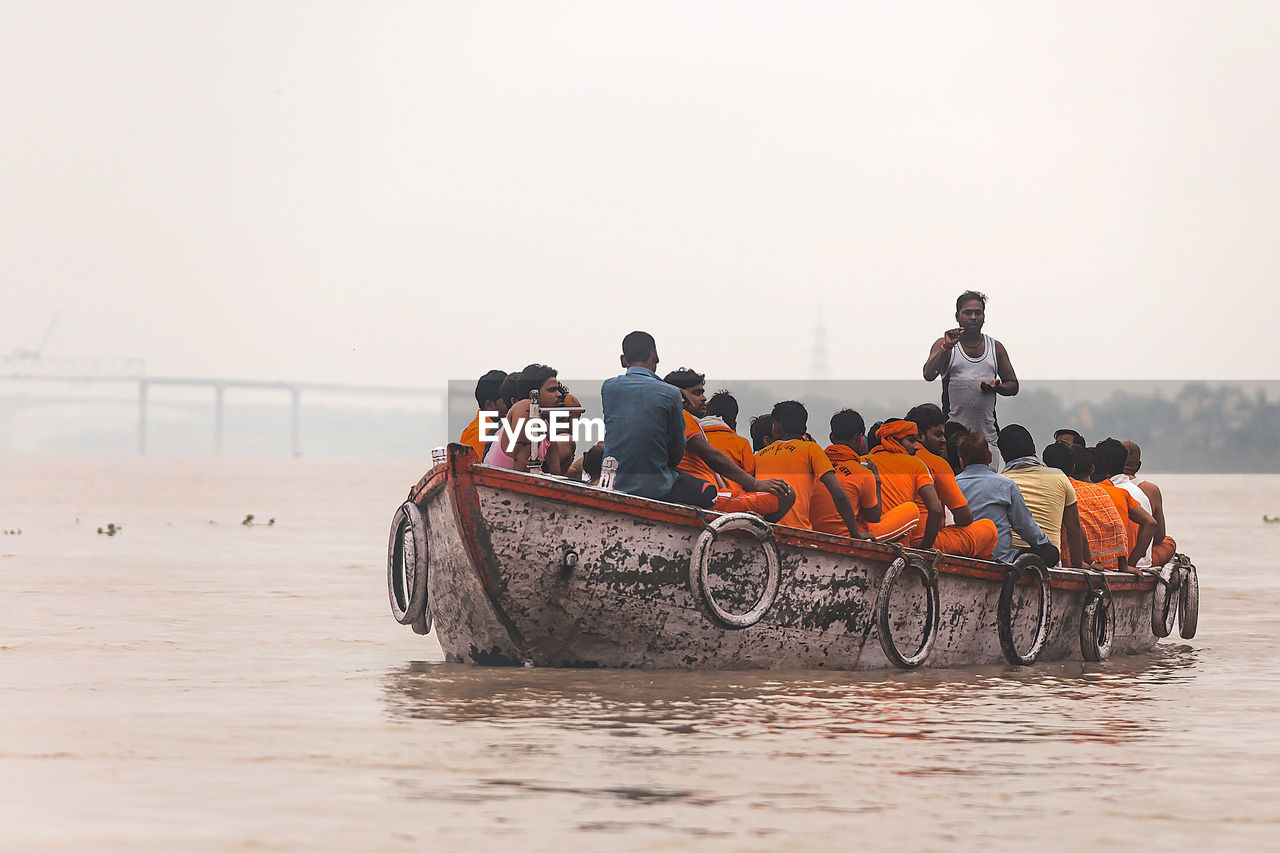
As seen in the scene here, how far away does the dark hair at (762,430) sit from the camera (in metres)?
11.3

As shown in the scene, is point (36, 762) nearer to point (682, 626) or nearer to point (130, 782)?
point (130, 782)

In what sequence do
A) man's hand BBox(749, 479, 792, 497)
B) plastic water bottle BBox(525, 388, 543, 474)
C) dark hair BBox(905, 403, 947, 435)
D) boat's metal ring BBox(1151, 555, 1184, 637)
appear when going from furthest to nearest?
boat's metal ring BBox(1151, 555, 1184, 637), dark hair BBox(905, 403, 947, 435), plastic water bottle BBox(525, 388, 543, 474), man's hand BBox(749, 479, 792, 497)

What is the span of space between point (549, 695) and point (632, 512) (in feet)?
3.72

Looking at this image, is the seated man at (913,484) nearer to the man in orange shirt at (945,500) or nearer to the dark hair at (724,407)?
the man in orange shirt at (945,500)

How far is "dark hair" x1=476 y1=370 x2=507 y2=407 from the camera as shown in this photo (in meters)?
11.4

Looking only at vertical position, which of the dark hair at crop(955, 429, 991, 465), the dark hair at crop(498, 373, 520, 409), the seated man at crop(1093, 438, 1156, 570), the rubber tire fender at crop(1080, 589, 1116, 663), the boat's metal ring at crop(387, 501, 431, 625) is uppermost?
the dark hair at crop(498, 373, 520, 409)

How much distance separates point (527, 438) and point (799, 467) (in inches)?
64.4

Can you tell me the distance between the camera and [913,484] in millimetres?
10773

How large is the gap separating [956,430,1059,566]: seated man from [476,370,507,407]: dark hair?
9.94 feet

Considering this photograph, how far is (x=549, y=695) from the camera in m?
9.25

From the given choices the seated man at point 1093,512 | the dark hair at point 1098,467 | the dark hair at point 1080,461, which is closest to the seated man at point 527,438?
the seated man at point 1093,512

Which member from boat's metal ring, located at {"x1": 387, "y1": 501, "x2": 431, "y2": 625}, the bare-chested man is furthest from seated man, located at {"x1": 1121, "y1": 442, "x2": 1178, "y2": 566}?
boat's metal ring, located at {"x1": 387, "y1": 501, "x2": 431, "y2": 625}

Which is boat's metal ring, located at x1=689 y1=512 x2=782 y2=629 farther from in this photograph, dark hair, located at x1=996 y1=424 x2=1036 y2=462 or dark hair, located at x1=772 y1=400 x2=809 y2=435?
dark hair, located at x1=996 y1=424 x2=1036 y2=462

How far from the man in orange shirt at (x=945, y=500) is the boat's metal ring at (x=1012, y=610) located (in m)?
0.23
